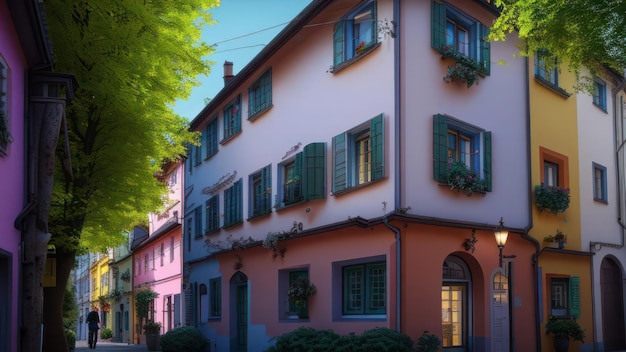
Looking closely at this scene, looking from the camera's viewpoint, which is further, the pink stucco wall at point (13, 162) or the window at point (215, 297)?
the window at point (215, 297)

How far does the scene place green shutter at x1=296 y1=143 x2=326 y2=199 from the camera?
1762cm

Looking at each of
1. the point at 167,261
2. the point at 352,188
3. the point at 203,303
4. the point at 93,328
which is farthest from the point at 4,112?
the point at 167,261

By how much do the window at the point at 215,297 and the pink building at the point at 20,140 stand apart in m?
14.3

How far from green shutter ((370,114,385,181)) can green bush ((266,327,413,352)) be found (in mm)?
3343

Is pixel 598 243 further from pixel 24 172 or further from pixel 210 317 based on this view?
pixel 24 172

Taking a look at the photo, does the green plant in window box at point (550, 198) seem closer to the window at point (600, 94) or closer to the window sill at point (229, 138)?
the window at point (600, 94)

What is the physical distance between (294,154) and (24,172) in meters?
9.41

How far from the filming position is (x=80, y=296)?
226ft

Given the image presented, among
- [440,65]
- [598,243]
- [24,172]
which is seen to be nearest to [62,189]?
[24,172]

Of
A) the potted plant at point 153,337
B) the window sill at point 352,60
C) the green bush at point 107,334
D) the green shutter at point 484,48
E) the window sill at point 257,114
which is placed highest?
the green shutter at point 484,48

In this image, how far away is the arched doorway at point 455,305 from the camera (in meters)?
15.9

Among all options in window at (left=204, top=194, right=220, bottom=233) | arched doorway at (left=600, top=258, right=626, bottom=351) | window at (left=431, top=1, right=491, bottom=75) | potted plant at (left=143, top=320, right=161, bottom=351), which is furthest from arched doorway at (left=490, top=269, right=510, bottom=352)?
potted plant at (left=143, top=320, right=161, bottom=351)

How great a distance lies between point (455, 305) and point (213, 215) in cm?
1248

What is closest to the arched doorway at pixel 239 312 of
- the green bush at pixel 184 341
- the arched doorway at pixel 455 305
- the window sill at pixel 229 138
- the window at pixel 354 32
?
the green bush at pixel 184 341
